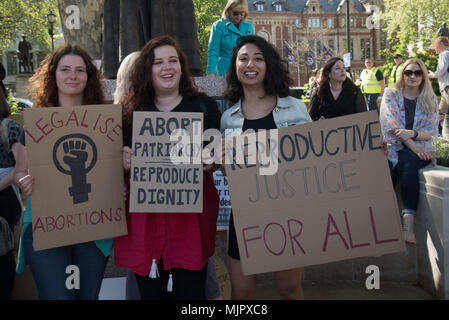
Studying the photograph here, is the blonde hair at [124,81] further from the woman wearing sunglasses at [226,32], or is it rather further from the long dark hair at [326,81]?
the long dark hair at [326,81]

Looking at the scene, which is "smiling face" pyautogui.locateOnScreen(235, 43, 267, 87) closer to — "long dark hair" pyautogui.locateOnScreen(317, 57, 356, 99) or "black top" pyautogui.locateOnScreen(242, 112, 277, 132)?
"black top" pyautogui.locateOnScreen(242, 112, 277, 132)

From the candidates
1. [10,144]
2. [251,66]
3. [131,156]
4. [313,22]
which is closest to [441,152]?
[251,66]

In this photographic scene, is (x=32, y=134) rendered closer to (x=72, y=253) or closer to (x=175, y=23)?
(x=72, y=253)

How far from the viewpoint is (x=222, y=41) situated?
494 cm

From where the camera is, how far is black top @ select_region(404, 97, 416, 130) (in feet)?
12.8

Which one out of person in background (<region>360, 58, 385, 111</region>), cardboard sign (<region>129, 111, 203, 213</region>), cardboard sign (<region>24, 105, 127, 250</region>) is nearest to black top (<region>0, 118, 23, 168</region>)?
cardboard sign (<region>24, 105, 127, 250</region>)

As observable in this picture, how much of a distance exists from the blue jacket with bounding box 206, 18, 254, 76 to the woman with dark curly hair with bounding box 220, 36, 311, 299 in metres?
2.24

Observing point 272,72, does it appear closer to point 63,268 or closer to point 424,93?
point 63,268

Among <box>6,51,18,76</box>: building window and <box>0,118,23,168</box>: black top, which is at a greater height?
<box>6,51,18,76</box>: building window

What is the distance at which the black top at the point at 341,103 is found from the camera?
522 centimetres

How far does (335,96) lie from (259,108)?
2.95 metres

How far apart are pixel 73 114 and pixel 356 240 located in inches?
68.1

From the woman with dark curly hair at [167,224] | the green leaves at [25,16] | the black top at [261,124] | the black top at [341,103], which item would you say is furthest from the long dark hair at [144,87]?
the green leaves at [25,16]

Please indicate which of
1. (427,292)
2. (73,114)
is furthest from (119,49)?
(427,292)
